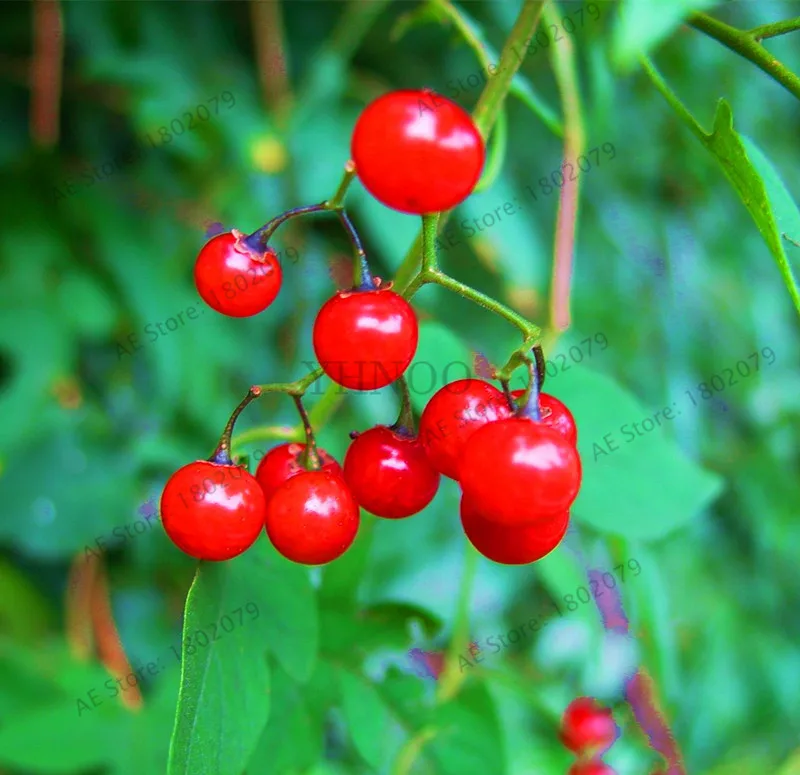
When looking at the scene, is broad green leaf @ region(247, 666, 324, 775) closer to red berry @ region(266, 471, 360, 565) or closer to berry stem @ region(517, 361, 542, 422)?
red berry @ region(266, 471, 360, 565)

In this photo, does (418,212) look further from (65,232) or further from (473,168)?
(65,232)

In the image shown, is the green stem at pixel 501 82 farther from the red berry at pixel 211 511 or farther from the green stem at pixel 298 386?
the red berry at pixel 211 511

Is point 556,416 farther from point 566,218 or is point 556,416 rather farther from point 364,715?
point 566,218

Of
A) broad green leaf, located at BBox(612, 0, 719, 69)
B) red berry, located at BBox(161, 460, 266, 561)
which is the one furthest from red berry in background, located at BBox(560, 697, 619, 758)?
broad green leaf, located at BBox(612, 0, 719, 69)

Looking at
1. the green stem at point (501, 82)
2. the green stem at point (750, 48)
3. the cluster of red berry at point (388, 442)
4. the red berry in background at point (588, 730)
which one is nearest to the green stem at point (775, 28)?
the green stem at point (750, 48)

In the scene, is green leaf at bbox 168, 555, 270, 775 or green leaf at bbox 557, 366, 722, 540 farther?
green leaf at bbox 557, 366, 722, 540

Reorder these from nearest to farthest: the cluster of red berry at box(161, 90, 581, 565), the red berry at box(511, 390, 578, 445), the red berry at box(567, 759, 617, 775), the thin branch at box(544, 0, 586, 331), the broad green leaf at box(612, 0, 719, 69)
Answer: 1. the broad green leaf at box(612, 0, 719, 69)
2. the cluster of red berry at box(161, 90, 581, 565)
3. the red berry at box(511, 390, 578, 445)
4. the red berry at box(567, 759, 617, 775)
5. the thin branch at box(544, 0, 586, 331)

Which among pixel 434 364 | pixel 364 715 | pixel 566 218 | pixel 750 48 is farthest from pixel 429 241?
pixel 566 218
